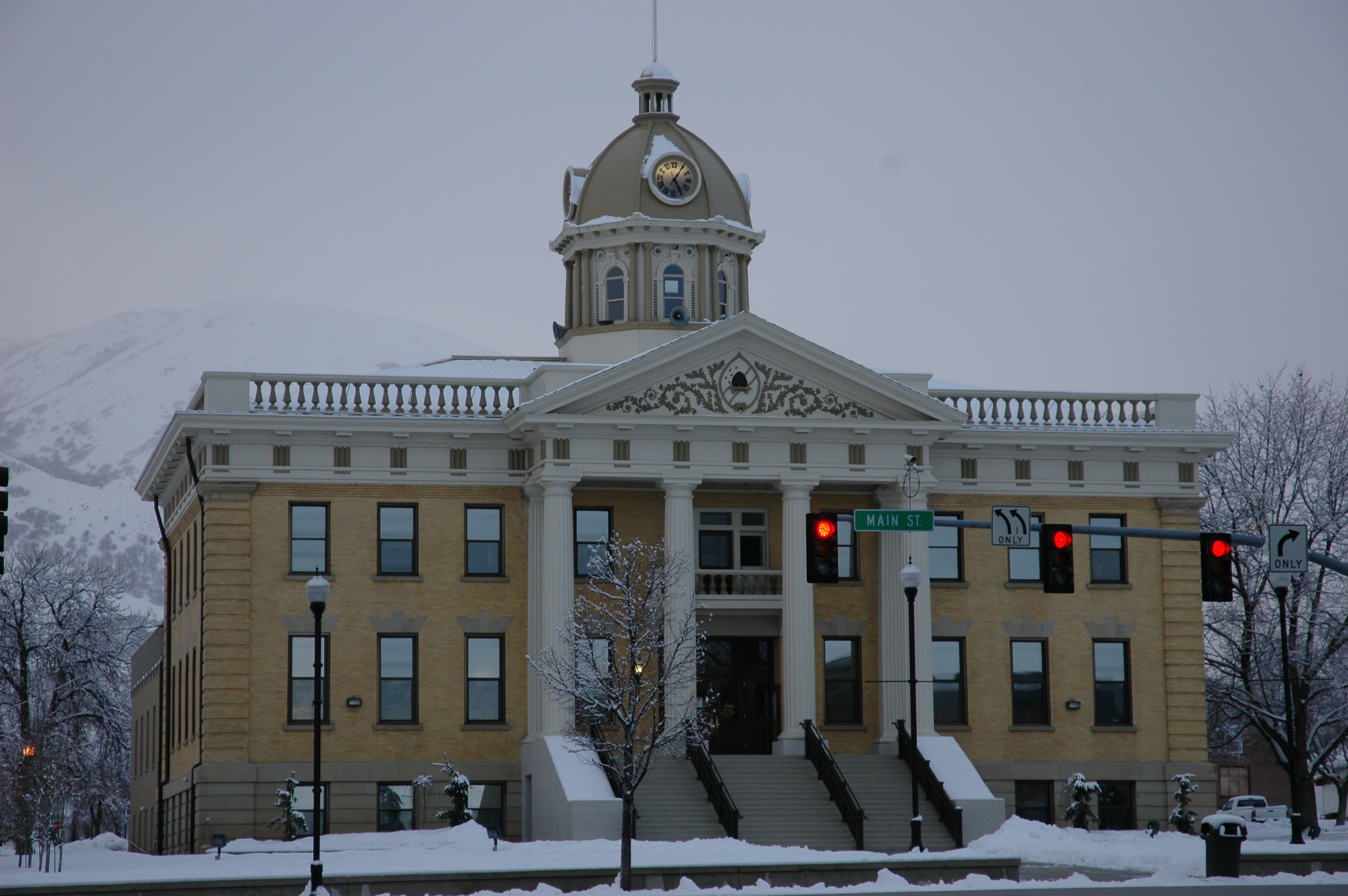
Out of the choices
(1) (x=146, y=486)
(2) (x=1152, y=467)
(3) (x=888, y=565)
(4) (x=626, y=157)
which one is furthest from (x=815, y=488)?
(1) (x=146, y=486)

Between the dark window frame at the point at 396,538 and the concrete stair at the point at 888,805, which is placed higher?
the dark window frame at the point at 396,538

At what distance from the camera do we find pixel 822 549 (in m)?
27.2

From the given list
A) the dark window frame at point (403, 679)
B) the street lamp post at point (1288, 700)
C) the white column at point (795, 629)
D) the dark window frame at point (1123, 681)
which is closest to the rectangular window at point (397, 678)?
the dark window frame at point (403, 679)

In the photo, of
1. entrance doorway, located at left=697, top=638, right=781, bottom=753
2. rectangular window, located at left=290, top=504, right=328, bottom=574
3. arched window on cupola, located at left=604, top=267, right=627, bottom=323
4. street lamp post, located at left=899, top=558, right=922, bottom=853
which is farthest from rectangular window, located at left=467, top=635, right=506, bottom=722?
street lamp post, located at left=899, top=558, right=922, bottom=853

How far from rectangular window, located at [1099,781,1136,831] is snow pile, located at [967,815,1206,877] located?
7.57ft

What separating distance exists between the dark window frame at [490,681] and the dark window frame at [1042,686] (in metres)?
12.6

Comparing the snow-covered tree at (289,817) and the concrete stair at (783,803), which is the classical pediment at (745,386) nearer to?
the concrete stair at (783,803)

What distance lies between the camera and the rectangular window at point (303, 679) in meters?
42.8

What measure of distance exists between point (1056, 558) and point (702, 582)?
18573 millimetres

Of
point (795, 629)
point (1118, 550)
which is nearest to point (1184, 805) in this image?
point (1118, 550)

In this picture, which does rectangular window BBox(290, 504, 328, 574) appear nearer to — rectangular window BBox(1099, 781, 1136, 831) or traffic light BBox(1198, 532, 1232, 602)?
rectangular window BBox(1099, 781, 1136, 831)

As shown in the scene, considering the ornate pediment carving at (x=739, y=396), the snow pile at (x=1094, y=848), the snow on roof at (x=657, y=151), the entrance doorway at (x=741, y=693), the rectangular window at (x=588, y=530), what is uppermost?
the snow on roof at (x=657, y=151)

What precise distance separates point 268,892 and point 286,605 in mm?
16744

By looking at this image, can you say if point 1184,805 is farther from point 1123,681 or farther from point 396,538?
point 396,538
